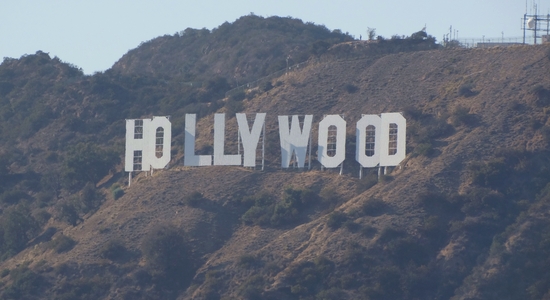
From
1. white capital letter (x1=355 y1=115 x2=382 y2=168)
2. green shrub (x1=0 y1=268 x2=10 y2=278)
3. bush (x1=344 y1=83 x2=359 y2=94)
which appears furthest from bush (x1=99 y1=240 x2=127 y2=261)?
bush (x1=344 y1=83 x2=359 y2=94)

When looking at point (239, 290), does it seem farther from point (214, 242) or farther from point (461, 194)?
point (461, 194)

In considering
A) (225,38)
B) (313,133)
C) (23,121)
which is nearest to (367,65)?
(313,133)

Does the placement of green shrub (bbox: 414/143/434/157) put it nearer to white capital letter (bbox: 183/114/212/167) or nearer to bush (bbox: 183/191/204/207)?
white capital letter (bbox: 183/114/212/167)

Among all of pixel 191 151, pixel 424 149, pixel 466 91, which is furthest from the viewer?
pixel 466 91

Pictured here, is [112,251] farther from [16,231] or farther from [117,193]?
[16,231]

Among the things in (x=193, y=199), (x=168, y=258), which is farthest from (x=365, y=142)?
(x=168, y=258)

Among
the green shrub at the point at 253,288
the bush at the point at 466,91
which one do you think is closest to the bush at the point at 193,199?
the green shrub at the point at 253,288
